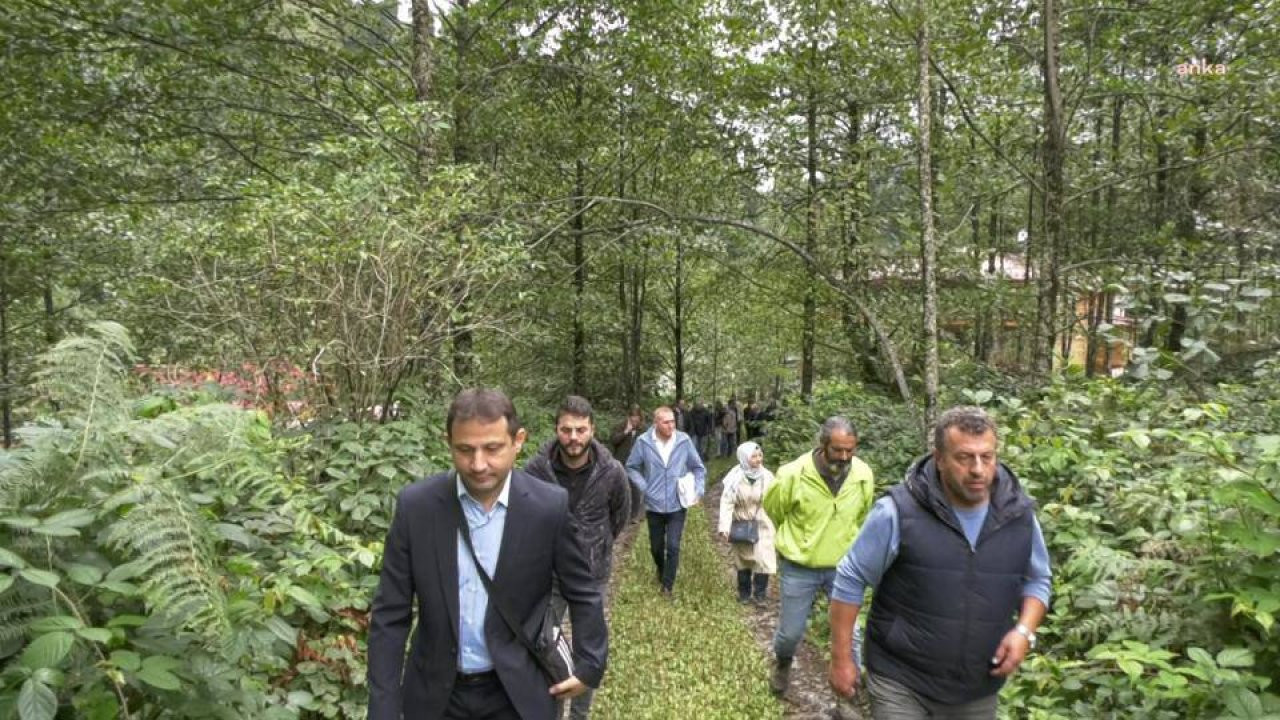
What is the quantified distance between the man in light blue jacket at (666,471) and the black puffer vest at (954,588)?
15.1 ft

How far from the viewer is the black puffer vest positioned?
306 cm

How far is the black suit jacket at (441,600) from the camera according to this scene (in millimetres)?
2564

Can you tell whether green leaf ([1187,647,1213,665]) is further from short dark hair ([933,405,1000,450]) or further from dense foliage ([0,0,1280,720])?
short dark hair ([933,405,1000,450])

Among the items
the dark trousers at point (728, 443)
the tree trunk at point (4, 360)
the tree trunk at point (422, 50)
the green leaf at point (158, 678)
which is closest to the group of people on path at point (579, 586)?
the green leaf at point (158, 678)

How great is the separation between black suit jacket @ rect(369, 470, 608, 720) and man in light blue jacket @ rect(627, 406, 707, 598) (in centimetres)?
502

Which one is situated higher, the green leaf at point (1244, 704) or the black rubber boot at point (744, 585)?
the green leaf at point (1244, 704)

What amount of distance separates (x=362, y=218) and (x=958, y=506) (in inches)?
212

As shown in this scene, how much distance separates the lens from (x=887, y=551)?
3.17m

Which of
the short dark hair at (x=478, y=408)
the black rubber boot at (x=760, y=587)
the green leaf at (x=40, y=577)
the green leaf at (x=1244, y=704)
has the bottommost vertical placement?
the black rubber boot at (x=760, y=587)

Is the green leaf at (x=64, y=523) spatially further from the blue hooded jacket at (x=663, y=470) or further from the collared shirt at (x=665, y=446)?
the collared shirt at (x=665, y=446)

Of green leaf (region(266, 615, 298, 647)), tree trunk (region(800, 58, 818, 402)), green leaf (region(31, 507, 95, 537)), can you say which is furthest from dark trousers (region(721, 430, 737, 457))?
green leaf (region(31, 507, 95, 537))

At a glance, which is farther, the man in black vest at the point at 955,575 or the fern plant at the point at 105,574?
the man in black vest at the point at 955,575

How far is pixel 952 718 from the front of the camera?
3.15 m

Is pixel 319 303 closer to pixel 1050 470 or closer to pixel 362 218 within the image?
pixel 362 218
